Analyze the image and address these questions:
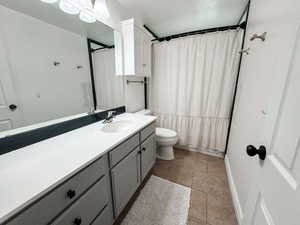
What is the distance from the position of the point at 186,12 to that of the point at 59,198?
230 cm

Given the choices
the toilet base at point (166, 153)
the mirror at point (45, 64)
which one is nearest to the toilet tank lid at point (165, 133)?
the toilet base at point (166, 153)

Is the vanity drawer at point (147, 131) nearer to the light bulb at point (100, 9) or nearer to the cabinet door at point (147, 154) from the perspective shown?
the cabinet door at point (147, 154)

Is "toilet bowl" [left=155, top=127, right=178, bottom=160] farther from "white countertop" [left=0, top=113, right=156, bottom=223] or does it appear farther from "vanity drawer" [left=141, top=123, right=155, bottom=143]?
"white countertop" [left=0, top=113, right=156, bottom=223]

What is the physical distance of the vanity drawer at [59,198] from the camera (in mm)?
520

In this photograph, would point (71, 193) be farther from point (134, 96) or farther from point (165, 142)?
point (134, 96)

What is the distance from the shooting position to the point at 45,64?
3.28 feet

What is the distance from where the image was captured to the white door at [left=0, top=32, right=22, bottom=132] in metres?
0.80

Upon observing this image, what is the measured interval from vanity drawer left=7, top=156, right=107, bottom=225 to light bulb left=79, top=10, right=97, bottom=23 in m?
1.33

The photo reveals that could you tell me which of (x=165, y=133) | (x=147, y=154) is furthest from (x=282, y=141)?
(x=165, y=133)

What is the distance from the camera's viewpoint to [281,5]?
0.75 meters

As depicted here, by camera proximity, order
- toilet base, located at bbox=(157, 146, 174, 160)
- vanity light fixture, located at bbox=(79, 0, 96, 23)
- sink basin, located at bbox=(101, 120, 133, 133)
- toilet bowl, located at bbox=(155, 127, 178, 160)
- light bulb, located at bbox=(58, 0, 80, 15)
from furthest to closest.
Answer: toilet base, located at bbox=(157, 146, 174, 160) < toilet bowl, located at bbox=(155, 127, 178, 160) < sink basin, located at bbox=(101, 120, 133, 133) < vanity light fixture, located at bbox=(79, 0, 96, 23) < light bulb, located at bbox=(58, 0, 80, 15)

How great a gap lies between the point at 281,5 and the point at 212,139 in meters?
1.85

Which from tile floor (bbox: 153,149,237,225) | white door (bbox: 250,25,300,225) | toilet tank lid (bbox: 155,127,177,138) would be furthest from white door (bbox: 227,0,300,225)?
toilet tank lid (bbox: 155,127,177,138)

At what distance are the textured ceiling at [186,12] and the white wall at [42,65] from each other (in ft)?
3.26
